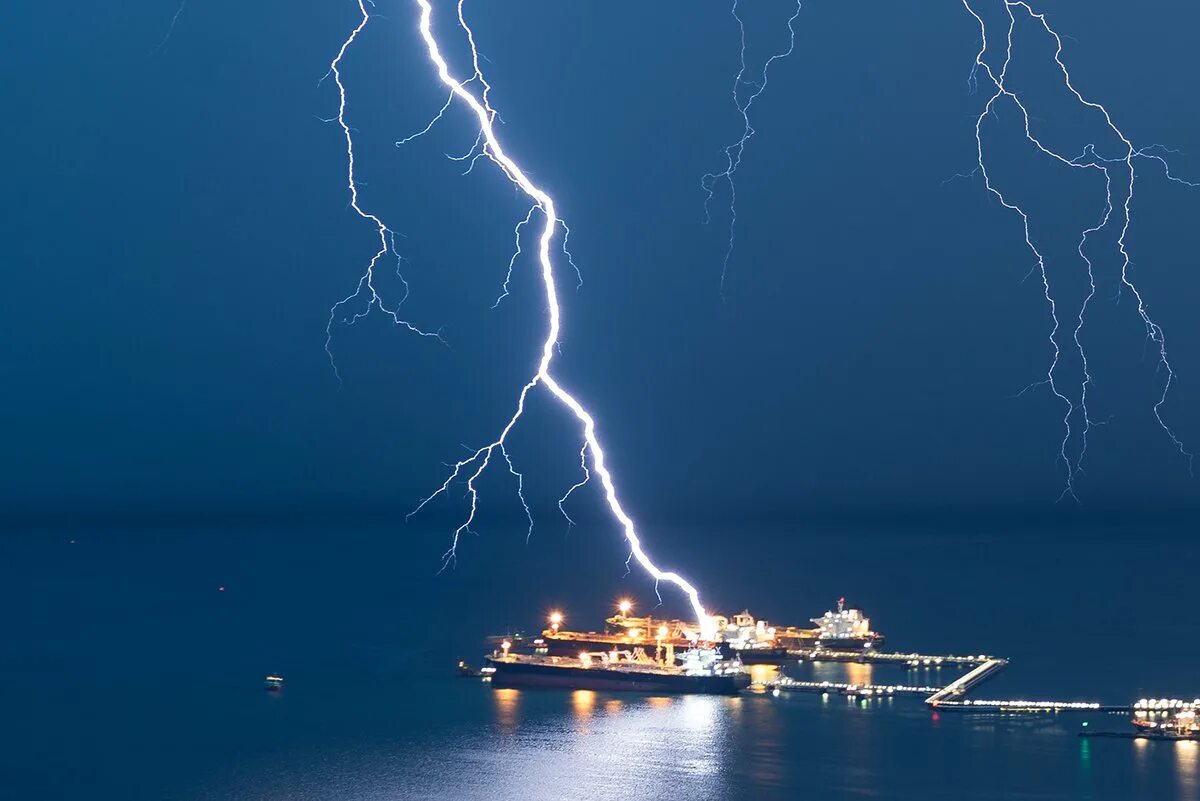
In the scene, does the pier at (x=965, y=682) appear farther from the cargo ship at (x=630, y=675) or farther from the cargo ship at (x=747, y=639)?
the cargo ship at (x=747, y=639)

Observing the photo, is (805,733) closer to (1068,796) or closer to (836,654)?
(1068,796)

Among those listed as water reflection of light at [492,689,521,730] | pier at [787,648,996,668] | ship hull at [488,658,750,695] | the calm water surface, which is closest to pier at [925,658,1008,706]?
the calm water surface

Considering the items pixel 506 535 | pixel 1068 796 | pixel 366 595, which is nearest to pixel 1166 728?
pixel 1068 796

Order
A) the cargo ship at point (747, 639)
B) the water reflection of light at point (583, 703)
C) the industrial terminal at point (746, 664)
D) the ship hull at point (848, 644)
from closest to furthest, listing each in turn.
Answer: the industrial terminal at point (746, 664)
the water reflection of light at point (583, 703)
the cargo ship at point (747, 639)
the ship hull at point (848, 644)

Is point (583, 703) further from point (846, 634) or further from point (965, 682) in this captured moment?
point (846, 634)

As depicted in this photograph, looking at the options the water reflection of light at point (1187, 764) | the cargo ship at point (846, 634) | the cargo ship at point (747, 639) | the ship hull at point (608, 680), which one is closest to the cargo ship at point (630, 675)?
the ship hull at point (608, 680)

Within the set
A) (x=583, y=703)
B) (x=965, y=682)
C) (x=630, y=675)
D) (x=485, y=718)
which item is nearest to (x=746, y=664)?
(x=630, y=675)

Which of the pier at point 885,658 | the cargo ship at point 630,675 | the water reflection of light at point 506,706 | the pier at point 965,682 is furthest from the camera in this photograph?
the pier at point 885,658
